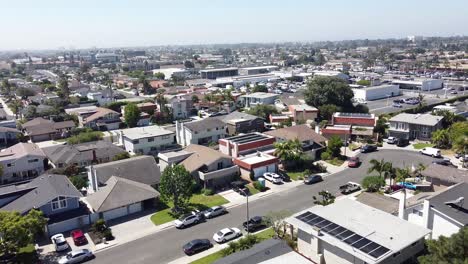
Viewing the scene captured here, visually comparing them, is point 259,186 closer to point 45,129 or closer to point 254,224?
point 254,224

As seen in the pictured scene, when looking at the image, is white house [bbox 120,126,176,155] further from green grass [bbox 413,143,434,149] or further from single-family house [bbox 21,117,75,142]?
green grass [bbox 413,143,434,149]

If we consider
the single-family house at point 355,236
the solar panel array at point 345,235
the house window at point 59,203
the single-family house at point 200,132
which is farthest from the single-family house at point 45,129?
the solar panel array at point 345,235

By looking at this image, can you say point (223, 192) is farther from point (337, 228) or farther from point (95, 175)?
point (337, 228)

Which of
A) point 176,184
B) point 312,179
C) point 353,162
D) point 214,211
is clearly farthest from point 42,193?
point 353,162

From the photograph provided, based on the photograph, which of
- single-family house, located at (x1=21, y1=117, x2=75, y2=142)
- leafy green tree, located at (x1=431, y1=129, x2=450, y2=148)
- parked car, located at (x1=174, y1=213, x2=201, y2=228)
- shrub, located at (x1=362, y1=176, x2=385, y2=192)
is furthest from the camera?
single-family house, located at (x1=21, y1=117, x2=75, y2=142)

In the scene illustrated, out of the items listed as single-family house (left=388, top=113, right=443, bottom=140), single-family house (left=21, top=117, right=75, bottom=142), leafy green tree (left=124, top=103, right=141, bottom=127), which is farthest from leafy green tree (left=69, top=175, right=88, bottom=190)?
single-family house (left=388, top=113, right=443, bottom=140)

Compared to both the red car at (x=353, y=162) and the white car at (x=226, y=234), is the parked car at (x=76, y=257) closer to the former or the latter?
the white car at (x=226, y=234)
